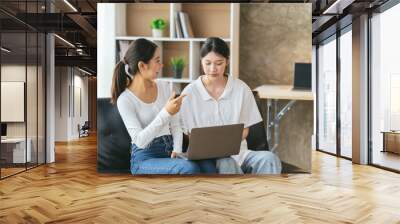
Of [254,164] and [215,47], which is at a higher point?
[215,47]

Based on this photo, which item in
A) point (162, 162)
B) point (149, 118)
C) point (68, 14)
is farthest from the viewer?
point (68, 14)

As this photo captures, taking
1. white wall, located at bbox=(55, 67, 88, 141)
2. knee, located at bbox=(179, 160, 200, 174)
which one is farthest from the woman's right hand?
white wall, located at bbox=(55, 67, 88, 141)

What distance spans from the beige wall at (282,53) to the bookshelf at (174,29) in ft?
0.63

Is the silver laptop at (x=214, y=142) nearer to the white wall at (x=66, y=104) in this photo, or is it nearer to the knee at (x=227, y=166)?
the knee at (x=227, y=166)

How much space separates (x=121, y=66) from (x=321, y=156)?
5663 millimetres

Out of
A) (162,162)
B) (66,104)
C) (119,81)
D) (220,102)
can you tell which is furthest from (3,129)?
(66,104)

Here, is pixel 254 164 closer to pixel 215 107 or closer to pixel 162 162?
pixel 215 107

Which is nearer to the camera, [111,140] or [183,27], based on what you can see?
[183,27]

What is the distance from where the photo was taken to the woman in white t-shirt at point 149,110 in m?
6.09

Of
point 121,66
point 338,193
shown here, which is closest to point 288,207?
point 338,193

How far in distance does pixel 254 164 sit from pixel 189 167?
3.17 feet

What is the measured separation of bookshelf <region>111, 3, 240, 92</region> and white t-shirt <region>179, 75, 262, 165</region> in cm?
17

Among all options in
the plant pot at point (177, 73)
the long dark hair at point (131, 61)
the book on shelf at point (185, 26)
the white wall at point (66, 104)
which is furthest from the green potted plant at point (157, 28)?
the white wall at point (66, 104)

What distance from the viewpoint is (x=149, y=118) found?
609cm
